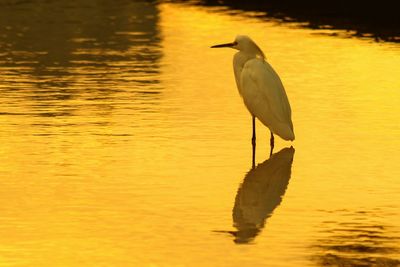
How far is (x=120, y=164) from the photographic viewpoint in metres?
15.4

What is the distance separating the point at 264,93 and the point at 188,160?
70.3 inches

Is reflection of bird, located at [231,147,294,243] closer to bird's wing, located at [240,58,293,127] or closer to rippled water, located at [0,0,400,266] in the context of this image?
rippled water, located at [0,0,400,266]

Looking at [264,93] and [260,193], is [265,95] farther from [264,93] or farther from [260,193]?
[260,193]

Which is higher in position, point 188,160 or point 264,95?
point 264,95

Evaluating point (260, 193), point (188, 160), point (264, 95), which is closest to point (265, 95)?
point (264, 95)

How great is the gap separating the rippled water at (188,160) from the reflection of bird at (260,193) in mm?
19

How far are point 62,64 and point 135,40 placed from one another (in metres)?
4.13

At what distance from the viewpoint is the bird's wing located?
1688cm

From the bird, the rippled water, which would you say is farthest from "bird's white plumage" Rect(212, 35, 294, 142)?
the rippled water

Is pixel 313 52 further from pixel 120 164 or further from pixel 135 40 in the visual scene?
pixel 120 164

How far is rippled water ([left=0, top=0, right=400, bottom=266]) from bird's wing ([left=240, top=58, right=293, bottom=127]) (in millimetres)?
362

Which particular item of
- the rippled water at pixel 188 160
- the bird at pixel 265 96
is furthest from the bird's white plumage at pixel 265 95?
the rippled water at pixel 188 160

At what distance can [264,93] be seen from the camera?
1706cm

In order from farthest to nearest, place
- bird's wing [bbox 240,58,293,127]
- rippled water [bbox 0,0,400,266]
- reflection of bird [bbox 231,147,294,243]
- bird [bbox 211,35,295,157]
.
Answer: bird's wing [bbox 240,58,293,127] < bird [bbox 211,35,295,157] < reflection of bird [bbox 231,147,294,243] < rippled water [bbox 0,0,400,266]
